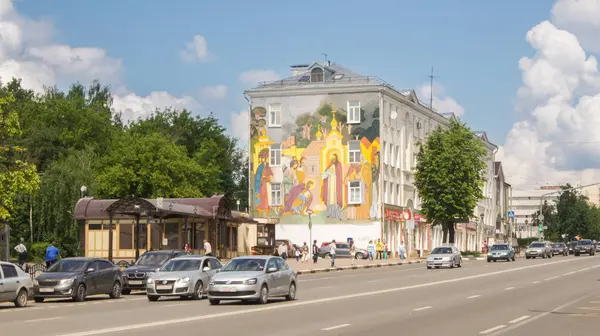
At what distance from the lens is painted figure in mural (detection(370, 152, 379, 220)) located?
8789 cm

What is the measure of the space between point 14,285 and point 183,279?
16.4ft

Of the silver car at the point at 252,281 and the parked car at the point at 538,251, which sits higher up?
the silver car at the point at 252,281

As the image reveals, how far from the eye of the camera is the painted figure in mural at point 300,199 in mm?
88938

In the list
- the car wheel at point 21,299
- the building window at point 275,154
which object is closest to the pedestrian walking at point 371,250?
the building window at point 275,154

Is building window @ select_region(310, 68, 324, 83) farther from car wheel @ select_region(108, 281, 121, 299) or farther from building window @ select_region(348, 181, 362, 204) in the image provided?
car wheel @ select_region(108, 281, 121, 299)

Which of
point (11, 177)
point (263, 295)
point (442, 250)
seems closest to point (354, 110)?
point (442, 250)

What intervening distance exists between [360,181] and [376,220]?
372 centimetres

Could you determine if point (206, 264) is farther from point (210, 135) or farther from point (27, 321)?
point (210, 135)

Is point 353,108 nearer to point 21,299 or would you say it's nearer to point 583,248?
point 583,248

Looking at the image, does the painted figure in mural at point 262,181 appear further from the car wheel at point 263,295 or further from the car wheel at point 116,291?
the car wheel at point 263,295

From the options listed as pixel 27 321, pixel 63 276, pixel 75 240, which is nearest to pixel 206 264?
pixel 63 276

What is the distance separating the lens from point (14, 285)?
2903 centimetres

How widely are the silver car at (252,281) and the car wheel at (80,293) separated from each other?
553 cm

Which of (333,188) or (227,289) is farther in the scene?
(333,188)
